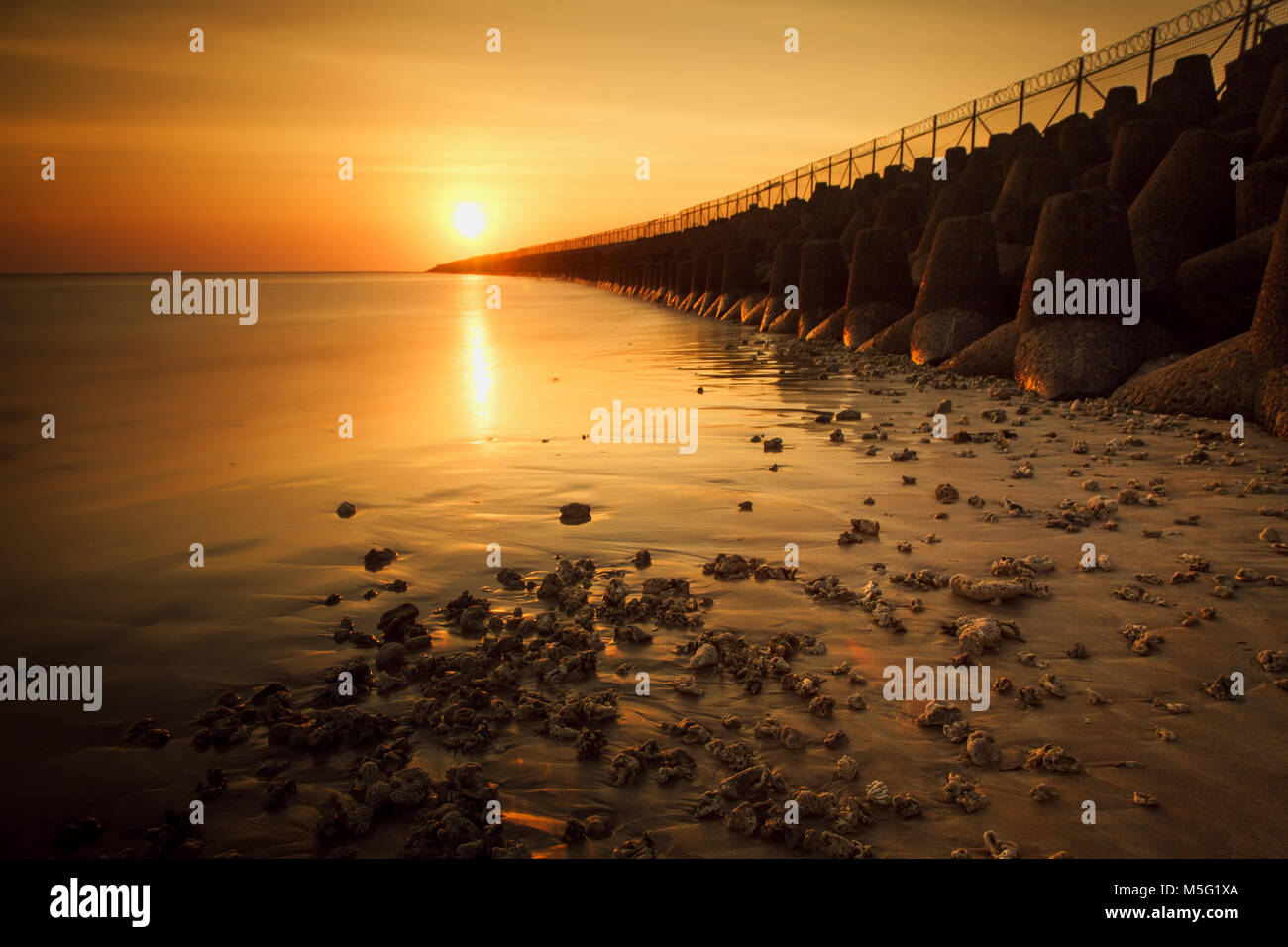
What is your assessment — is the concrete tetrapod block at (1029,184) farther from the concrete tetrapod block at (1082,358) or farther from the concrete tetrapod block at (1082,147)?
the concrete tetrapod block at (1082,358)

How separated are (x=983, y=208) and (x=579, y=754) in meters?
19.2

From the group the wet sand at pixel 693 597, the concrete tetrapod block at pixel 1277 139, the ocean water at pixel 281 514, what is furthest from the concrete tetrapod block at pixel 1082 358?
the concrete tetrapod block at pixel 1277 139

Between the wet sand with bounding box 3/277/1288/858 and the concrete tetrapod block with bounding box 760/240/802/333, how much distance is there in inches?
547

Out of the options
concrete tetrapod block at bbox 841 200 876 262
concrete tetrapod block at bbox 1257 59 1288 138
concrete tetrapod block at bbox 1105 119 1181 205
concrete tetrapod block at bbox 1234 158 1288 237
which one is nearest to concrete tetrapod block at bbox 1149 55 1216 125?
concrete tetrapod block at bbox 1257 59 1288 138

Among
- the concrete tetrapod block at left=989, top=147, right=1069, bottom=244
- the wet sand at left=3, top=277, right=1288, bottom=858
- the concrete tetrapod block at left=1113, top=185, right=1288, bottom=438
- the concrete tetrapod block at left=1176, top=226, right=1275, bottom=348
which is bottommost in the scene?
the wet sand at left=3, top=277, right=1288, bottom=858

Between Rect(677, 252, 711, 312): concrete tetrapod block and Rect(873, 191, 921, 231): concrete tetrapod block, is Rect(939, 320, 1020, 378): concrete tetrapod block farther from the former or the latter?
Rect(677, 252, 711, 312): concrete tetrapod block

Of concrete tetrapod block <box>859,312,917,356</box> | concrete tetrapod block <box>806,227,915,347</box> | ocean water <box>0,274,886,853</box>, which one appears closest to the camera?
ocean water <box>0,274,886,853</box>

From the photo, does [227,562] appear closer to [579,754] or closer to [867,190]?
[579,754]

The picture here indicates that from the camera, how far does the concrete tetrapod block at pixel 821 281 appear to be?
20.0m

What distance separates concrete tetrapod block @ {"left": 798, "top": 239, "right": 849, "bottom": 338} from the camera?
19969 mm

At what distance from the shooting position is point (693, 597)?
4090 mm

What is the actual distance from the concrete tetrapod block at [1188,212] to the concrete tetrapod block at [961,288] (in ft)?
8.08

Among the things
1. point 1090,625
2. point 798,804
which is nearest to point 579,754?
point 798,804

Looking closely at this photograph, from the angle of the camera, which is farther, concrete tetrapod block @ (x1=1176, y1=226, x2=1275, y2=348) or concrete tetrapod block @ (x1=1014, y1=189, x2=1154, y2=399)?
concrete tetrapod block @ (x1=1014, y1=189, x2=1154, y2=399)
